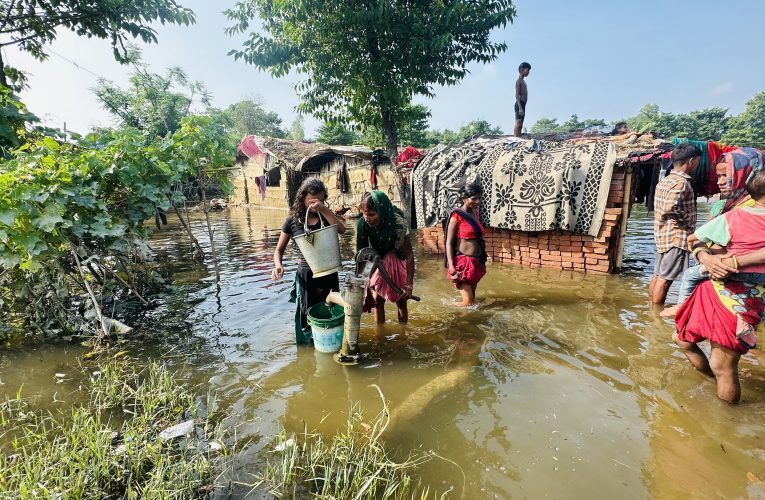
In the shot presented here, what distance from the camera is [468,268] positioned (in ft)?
14.6

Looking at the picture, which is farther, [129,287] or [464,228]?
[129,287]

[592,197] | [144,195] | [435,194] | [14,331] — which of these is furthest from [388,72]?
[14,331]

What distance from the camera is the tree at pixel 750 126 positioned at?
28750 mm

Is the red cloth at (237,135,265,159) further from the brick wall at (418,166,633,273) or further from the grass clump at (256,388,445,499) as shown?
the grass clump at (256,388,445,499)

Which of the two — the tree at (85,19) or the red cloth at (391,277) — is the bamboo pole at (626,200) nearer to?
the red cloth at (391,277)

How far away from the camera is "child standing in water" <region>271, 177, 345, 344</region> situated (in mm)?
3336

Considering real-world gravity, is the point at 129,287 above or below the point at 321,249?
below

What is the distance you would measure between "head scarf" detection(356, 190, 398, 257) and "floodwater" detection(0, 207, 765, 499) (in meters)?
1.07

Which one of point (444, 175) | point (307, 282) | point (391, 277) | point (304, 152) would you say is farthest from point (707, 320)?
point (304, 152)

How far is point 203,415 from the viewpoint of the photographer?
282 cm

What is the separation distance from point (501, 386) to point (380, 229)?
1.81 meters

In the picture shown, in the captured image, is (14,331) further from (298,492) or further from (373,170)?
(373,170)

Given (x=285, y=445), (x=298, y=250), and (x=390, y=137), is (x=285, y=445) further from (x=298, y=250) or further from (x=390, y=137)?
(x=390, y=137)

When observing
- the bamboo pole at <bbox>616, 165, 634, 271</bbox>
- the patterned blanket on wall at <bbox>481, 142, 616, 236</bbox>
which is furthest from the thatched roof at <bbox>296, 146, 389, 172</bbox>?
the bamboo pole at <bbox>616, 165, 634, 271</bbox>
